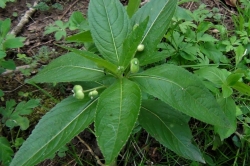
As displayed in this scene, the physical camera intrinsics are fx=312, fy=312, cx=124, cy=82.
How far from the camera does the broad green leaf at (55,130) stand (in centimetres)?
163

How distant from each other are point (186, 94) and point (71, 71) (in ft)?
2.18

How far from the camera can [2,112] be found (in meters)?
2.43

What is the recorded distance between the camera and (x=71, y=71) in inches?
70.6

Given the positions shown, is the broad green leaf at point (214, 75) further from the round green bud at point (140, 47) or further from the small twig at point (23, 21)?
the small twig at point (23, 21)

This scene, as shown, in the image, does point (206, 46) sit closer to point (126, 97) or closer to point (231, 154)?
point (231, 154)

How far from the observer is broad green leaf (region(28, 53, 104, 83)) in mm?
1760

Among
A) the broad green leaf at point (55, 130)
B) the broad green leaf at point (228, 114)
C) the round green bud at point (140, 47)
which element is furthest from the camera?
the broad green leaf at point (228, 114)

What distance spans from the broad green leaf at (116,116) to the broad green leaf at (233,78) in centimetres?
85

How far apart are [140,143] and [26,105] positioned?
3.08 ft

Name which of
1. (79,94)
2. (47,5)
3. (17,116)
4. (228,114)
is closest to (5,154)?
(17,116)

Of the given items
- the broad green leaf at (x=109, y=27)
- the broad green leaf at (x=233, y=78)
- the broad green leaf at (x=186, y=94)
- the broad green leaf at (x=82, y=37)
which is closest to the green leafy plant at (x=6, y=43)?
the broad green leaf at (x=82, y=37)

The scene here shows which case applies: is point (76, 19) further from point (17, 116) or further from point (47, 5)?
point (47, 5)

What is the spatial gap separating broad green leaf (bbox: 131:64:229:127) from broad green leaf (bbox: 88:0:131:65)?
0.88 ft

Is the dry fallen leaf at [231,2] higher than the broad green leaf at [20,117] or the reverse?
higher
